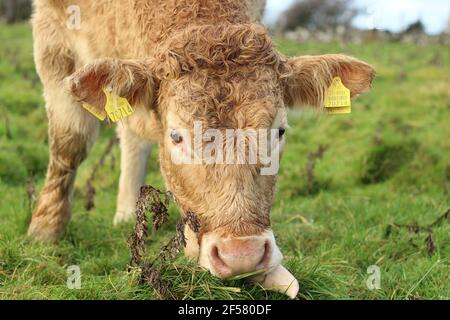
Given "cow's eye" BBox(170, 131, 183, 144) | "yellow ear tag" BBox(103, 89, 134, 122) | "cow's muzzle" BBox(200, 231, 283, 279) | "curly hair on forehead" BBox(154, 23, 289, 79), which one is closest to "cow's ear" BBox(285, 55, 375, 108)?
"curly hair on forehead" BBox(154, 23, 289, 79)

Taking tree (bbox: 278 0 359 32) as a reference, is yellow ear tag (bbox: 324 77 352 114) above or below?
below

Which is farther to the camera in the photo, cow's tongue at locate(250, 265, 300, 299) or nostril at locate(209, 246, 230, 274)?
cow's tongue at locate(250, 265, 300, 299)

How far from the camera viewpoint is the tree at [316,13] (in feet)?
137

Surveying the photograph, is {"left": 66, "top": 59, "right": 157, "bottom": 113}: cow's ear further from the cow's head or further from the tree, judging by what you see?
the tree

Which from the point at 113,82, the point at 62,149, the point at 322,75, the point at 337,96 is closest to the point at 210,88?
the point at 113,82

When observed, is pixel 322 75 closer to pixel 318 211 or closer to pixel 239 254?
pixel 239 254

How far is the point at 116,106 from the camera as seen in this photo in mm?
3980

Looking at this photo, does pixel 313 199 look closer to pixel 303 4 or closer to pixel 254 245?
pixel 254 245

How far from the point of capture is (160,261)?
361 cm

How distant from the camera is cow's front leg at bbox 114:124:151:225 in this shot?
6410mm

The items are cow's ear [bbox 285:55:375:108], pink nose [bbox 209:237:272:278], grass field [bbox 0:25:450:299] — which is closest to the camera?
pink nose [bbox 209:237:272:278]

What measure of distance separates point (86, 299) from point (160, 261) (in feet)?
1.45

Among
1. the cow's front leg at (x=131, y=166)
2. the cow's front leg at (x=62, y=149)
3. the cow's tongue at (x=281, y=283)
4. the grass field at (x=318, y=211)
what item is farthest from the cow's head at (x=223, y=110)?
the cow's front leg at (x=131, y=166)

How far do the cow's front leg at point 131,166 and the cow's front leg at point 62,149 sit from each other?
2.67 feet
